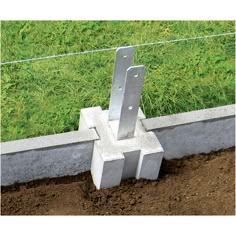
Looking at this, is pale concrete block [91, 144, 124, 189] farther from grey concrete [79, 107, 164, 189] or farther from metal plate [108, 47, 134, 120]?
metal plate [108, 47, 134, 120]

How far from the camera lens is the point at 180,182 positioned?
5074 mm

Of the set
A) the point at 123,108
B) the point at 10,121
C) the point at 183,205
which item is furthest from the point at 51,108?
the point at 183,205

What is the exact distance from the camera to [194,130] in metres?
5.20

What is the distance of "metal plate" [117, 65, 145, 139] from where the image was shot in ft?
15.0

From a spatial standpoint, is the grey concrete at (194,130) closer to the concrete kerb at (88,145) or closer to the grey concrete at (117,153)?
the concrete kerb at (88,145)

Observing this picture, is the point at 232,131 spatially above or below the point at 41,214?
above

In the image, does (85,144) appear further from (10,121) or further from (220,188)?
(220,188)

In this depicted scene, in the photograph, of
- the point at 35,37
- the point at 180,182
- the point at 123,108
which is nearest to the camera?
the point at 123,108

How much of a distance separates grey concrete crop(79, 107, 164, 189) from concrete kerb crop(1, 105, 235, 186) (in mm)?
30

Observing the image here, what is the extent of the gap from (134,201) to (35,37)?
1644mm

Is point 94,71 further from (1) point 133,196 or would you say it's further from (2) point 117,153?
(1) point 133,196

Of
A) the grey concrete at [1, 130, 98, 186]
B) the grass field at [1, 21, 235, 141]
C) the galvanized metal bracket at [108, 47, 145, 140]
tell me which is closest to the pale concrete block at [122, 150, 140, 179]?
the galvanized metal bracket at [108, 47, 145, 140]

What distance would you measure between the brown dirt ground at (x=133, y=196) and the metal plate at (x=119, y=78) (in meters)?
0.46

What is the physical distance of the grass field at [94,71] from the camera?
207 inches
